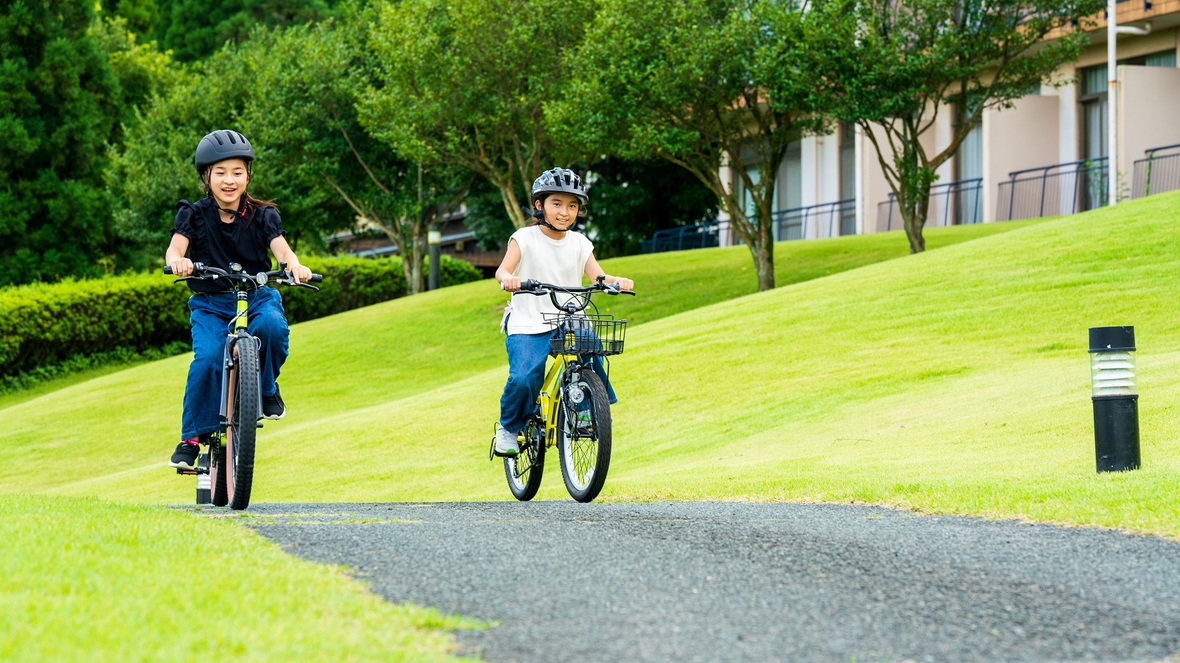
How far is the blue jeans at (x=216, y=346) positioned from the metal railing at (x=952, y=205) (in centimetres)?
3509

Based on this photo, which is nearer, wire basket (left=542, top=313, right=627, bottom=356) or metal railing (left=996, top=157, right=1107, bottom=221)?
wire basket (left=542, top=313, right=627, bottom=356)

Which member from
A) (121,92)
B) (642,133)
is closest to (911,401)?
(642,133)

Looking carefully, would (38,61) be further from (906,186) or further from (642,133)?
(906,186)

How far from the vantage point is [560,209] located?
8688 millimetres

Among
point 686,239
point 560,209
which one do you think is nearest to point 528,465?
point 560,209

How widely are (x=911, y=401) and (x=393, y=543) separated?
1019 centimetres

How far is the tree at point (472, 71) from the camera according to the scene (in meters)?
31.1

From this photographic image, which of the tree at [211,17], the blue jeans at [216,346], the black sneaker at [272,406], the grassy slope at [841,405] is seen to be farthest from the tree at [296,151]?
the black sneaker at [272,406]

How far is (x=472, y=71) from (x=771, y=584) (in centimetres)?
2758

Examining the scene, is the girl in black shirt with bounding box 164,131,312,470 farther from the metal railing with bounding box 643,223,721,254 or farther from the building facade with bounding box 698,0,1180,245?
the metal railing with bounding box 643,223,721,254

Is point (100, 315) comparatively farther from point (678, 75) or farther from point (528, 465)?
point (528, 465)

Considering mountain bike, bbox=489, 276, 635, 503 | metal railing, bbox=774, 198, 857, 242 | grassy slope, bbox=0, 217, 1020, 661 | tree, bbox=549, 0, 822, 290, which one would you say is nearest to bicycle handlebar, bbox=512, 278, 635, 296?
mountain bike, bbox=489, 276, 635, 503

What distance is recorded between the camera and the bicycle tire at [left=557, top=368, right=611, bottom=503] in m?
8.05

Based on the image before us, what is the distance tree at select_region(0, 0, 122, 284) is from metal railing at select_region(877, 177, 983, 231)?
23.9 meters
